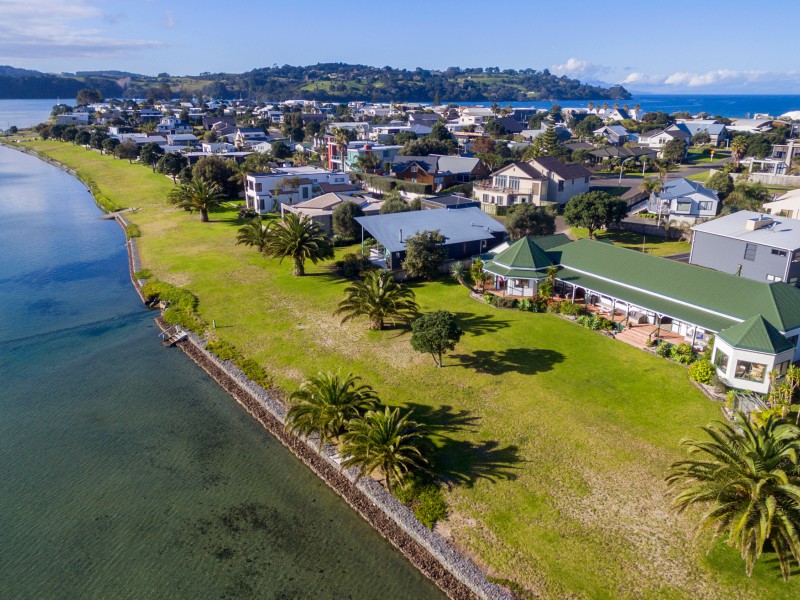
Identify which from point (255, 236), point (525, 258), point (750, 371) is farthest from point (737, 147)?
point (255, 236)

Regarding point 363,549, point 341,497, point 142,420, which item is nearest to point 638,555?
point 363,549

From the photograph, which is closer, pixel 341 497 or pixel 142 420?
pixel 341 497

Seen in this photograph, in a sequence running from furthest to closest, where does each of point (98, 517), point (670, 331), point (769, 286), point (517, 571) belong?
1. point (670, 331)
2. point (769, 286)
3. point (98, 517)
4. point (517, 571)

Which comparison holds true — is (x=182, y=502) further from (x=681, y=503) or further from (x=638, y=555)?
(x=681, y=503)

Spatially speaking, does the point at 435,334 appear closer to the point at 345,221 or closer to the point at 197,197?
the point at 345,221

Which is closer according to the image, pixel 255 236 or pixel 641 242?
pixel 255 236

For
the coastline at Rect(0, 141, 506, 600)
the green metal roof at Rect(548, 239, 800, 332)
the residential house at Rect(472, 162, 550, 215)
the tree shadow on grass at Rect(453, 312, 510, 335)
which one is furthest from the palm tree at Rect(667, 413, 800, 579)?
the residential house at Rect(472, 162, 550, 215)

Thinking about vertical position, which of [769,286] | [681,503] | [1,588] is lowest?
[1,588]
